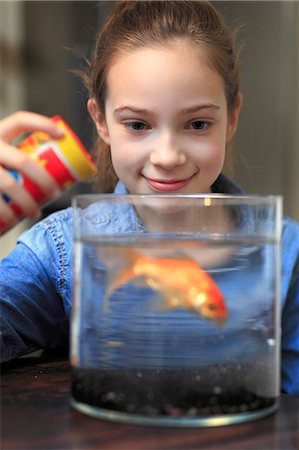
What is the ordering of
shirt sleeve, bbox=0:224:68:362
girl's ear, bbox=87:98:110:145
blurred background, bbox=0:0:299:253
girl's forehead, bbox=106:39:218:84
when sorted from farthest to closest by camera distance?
blurred background, bbox=0:0:299:253
girl's ear, bbox=87:98:110:145
girl's forehead, bbox=106:39:218:84
shirt sleeve, bbox=0:224:68:362

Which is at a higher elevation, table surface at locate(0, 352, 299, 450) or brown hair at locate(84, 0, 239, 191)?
brown hair at locate(84, 0, 239, 191)

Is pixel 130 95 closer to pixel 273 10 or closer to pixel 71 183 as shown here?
pixel 71 183

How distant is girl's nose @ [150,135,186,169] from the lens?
915mm

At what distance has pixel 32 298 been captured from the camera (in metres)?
0.92

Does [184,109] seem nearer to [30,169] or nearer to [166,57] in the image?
[166,57]

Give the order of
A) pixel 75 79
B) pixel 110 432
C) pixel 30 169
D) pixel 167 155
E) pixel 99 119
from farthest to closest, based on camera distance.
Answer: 1. pixel 75 79
2. pixel 99 119
3. pixel 167 155
4. pixel 30 169
5. pixel 110 432

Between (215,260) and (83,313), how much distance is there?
103 millimetres

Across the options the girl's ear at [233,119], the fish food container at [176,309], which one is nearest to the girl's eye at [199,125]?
the girl's ear at [233,119]

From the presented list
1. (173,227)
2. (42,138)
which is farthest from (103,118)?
(173,227)

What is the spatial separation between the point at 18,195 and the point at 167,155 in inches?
10.2

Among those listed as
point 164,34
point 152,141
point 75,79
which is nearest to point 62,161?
point 152,141

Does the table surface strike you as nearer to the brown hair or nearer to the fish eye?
the fish eye

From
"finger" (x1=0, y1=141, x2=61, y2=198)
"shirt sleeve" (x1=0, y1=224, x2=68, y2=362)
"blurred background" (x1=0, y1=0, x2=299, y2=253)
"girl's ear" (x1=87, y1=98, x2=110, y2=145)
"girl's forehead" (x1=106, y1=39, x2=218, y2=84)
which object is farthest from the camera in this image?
"blurred background" (x1=0, y1=0, x2=299, y2=253)

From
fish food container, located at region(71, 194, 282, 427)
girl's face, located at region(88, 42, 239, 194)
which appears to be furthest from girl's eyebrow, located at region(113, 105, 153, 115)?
fish food container, located at region(71, 194, 282, 427)
